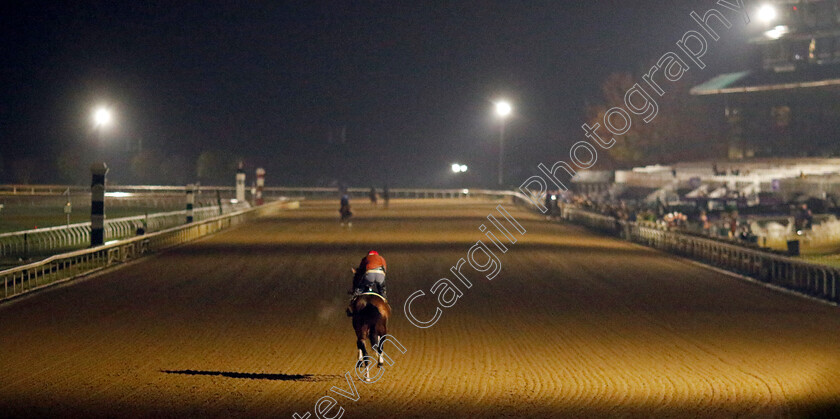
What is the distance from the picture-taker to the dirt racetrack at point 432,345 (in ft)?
28.6

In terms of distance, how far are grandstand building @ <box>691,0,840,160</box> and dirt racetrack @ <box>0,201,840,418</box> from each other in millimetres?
38749

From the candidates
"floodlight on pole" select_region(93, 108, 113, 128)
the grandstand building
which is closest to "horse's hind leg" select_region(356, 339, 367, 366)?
"floodlight on pole" select_region(93, 108, 113, 128)

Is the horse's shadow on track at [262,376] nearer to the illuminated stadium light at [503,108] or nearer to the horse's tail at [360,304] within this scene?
the horse's tail at [360,304]

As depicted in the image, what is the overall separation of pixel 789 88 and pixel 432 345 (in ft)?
171

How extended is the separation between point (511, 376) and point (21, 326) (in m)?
7.63

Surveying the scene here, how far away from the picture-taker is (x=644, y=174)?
58719mm

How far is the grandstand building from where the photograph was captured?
56125 mm

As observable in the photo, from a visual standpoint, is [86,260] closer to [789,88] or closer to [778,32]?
[789,88]

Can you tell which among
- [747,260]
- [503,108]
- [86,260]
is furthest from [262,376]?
[503,108]

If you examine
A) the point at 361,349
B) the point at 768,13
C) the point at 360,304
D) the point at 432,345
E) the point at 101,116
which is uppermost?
the point at 768,13

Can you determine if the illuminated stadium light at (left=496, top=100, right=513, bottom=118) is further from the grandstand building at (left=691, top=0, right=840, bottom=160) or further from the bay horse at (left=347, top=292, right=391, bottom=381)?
the bay horse at (left=347, top=292, right=391, bottom=381)

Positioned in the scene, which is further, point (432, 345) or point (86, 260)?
point (86, 260)

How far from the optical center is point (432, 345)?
12.1m

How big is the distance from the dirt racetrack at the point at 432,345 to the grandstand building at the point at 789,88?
127 feet
